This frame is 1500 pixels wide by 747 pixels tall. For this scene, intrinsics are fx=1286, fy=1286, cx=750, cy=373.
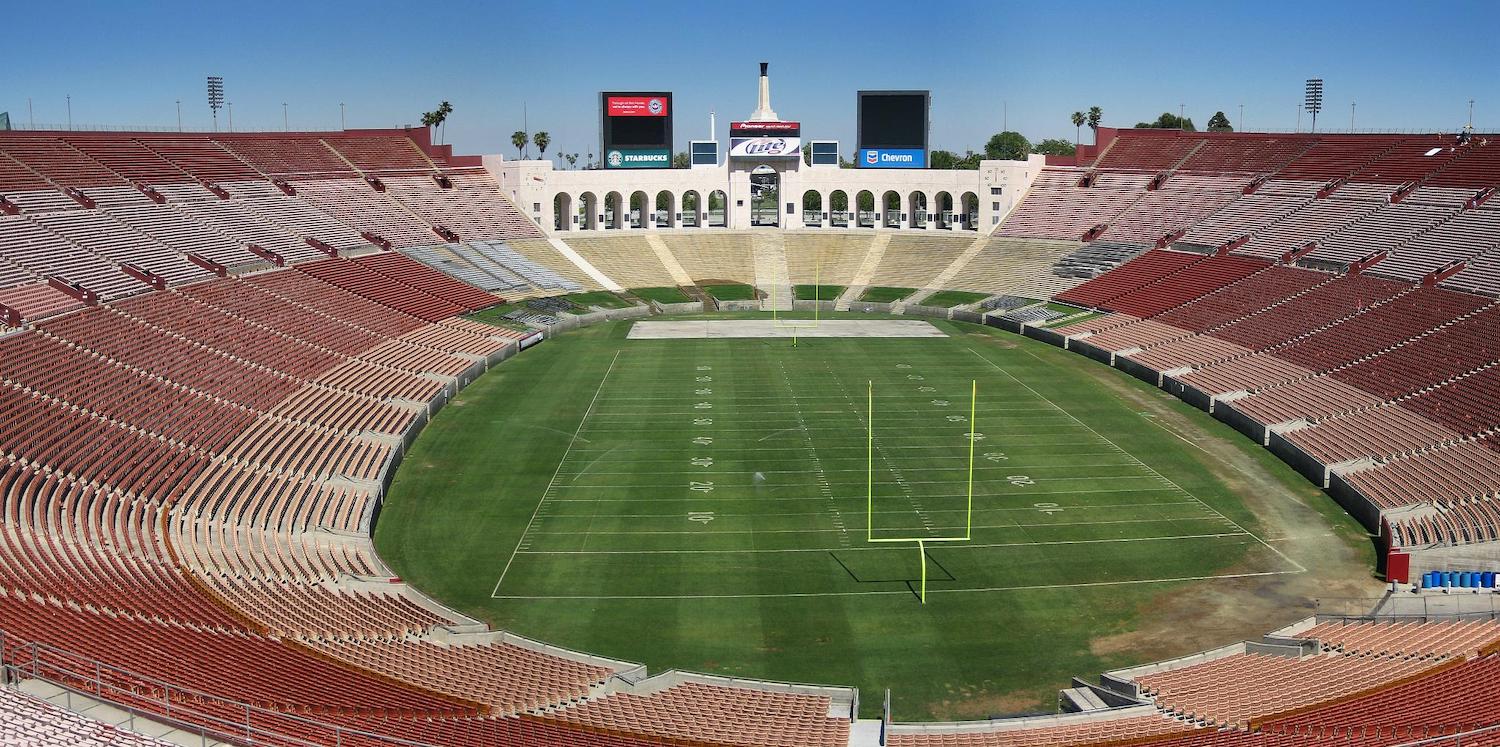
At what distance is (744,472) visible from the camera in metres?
37.6

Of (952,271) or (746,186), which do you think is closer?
(952,271)

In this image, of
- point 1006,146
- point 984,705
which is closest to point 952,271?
point 984,705

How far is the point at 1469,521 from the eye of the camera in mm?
31359

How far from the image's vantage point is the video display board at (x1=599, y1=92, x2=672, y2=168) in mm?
86500

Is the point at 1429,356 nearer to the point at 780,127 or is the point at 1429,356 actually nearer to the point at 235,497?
the point at 235,497

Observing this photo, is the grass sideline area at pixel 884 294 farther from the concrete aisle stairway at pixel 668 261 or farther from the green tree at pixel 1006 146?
the green tree at pixel 1006 146

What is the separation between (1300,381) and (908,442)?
606 inches

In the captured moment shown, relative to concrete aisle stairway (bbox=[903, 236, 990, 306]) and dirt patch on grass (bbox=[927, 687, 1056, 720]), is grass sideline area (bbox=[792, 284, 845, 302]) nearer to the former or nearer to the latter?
concrete aisle stairway (bbox=[903, 236, 990, 306])

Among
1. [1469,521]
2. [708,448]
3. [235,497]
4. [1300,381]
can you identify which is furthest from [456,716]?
[1300,381]

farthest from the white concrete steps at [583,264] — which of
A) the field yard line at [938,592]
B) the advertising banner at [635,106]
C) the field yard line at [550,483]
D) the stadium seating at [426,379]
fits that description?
the field yard line at [938,592]

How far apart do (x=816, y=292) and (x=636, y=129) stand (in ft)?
70.2

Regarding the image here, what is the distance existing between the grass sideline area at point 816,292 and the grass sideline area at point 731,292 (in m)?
2.69

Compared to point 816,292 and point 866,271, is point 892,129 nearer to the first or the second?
point 866,271

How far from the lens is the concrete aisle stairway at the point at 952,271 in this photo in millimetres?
73875
